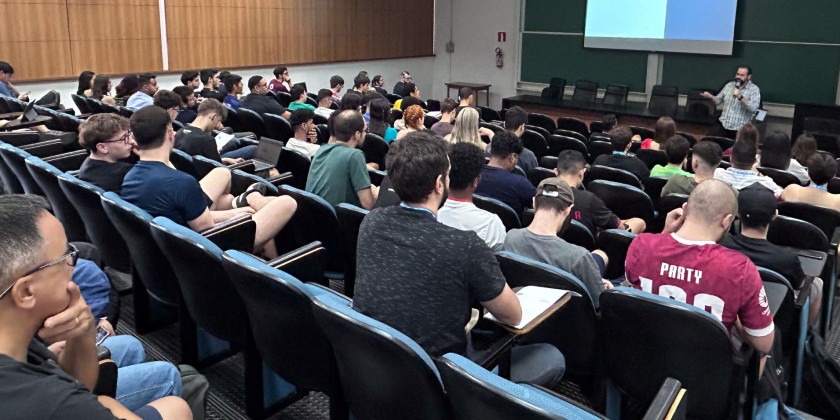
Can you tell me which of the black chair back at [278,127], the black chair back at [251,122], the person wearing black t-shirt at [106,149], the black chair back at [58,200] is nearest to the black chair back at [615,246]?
the person wearing black t-shirt at [106,149]

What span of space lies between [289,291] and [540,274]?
3.07 feet

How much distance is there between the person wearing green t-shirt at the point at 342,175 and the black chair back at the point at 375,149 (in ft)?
5.43

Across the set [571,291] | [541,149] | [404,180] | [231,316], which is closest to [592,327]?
[571,291]

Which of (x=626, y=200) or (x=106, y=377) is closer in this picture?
(x=106, y=377)

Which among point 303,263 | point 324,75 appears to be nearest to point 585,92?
point 324,75

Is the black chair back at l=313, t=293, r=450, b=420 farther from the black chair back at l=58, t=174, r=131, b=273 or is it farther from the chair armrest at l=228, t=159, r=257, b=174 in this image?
the chair armrest at l=228, t=159, r=257, b=174

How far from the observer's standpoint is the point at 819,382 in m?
2.84

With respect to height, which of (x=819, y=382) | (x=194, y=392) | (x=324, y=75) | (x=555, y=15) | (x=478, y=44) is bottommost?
(x=819, y=382)

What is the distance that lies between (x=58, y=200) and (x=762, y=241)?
368cm

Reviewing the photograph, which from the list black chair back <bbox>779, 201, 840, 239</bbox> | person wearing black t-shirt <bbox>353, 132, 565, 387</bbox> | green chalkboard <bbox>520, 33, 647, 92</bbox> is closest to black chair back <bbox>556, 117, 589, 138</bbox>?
green chalkboard <bbox>520, 33, 647, 92</bbox>

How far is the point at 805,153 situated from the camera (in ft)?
19.3

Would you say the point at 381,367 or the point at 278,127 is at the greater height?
the point at 278,127

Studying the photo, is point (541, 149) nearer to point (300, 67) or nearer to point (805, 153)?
point (805, 153)

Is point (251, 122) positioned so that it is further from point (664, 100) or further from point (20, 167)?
point (664, 100)
